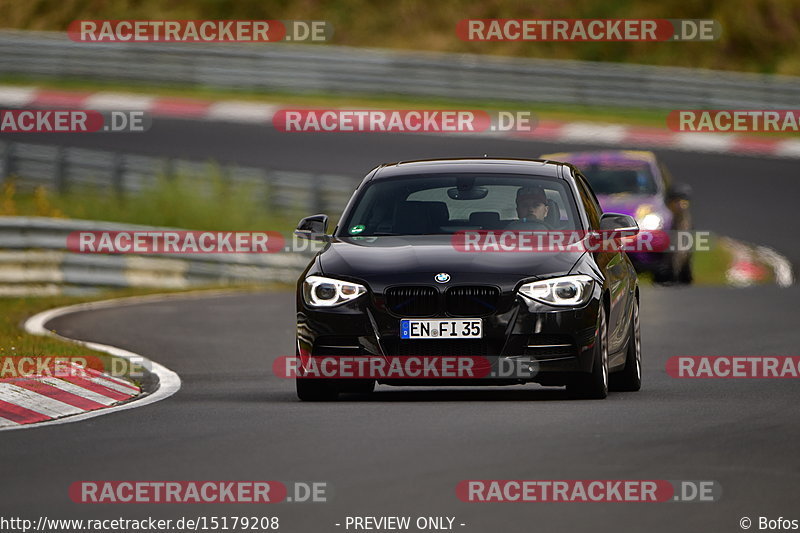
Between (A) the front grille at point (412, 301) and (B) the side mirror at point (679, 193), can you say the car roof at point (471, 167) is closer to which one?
(A) the front grille at point (412, 301)

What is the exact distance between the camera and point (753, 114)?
3753 cm

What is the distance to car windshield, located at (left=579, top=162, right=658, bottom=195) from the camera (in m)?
22.7

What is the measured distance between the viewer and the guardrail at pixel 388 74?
123 feet

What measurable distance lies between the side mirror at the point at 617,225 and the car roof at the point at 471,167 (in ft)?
1.57

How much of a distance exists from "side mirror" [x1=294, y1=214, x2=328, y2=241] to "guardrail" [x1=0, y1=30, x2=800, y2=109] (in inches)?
1002

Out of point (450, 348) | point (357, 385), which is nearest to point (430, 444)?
point (450, 348)

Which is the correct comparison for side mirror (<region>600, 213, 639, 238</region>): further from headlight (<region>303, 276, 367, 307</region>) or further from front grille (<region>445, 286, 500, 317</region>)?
headlight (<region>303, 276, 367, 307</region>)

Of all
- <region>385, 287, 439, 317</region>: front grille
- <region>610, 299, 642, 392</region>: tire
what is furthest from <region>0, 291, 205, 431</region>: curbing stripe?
<region>610, 299, 642, 392</region>: tire

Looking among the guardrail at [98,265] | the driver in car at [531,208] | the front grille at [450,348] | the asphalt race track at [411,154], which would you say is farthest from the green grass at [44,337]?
the asphalt race track at [411,154]

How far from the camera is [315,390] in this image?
11.7 m

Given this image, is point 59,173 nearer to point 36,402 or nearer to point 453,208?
point 453,208

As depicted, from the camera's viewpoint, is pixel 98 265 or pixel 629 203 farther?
pixel 98 265

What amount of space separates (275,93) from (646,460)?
107ft

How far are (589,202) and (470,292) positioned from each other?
2008 mm
